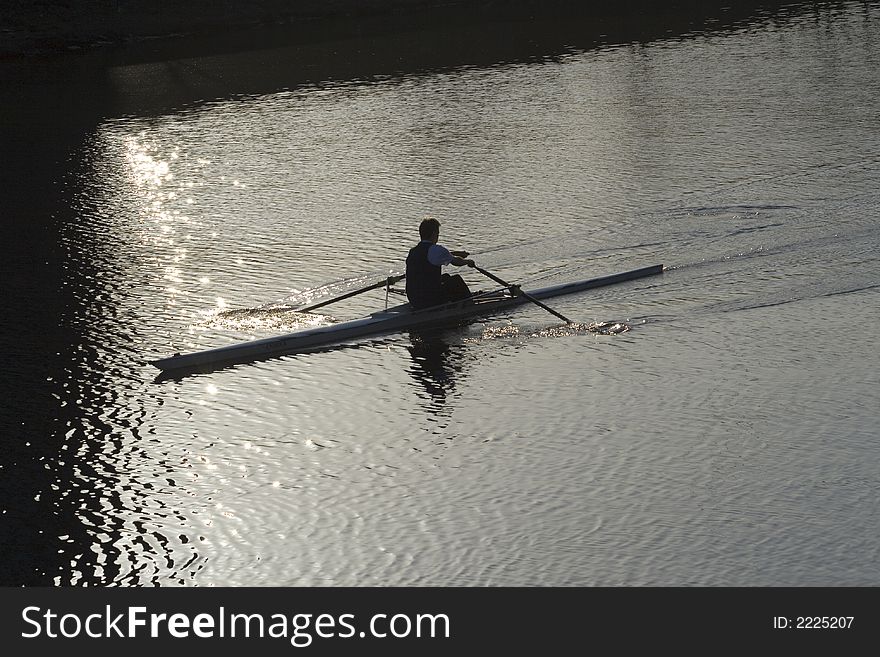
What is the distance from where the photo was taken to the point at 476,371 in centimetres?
1555

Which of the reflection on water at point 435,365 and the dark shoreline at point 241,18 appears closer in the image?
the reflection on water at point 435,365

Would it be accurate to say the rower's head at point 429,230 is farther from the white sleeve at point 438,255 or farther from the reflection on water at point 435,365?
the reflection on water at point 435,365

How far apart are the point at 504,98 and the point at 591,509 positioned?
85.1 ft

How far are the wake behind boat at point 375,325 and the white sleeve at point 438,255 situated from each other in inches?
25.9

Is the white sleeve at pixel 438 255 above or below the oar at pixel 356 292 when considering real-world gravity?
above

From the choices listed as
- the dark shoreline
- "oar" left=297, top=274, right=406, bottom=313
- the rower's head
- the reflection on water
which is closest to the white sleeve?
the rower's head

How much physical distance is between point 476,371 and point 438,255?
2121 millimetres

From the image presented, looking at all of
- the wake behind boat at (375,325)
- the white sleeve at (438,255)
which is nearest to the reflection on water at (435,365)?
the wake behind boat at (375,325)

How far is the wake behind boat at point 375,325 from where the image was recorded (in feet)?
52.5

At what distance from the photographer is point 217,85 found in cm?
4228

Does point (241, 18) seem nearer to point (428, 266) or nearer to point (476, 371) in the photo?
point (428, 266)

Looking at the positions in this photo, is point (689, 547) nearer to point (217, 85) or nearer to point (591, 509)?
point (591, 509)

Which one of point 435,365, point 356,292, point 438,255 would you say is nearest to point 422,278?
point 438,255

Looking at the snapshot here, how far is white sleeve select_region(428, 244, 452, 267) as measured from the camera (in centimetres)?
1697
